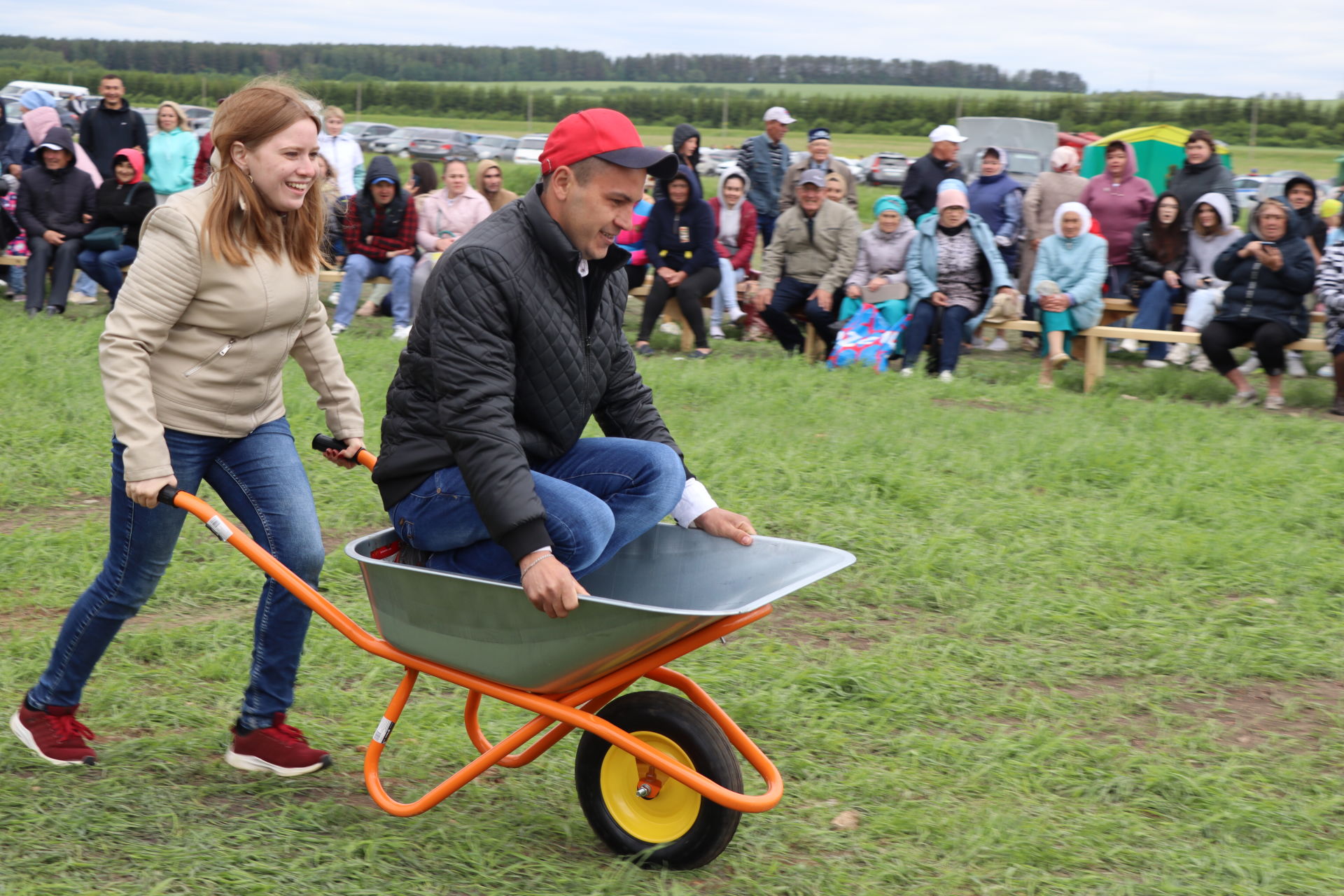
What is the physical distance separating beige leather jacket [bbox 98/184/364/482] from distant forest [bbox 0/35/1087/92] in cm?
5242

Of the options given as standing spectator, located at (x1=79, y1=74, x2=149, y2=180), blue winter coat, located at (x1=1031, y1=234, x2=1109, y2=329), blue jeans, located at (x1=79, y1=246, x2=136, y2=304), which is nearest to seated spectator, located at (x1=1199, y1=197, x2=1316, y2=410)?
blue winter coat, located at (x1=1031, y1=234, x2=1109, y2=329)

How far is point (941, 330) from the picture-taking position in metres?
9.02

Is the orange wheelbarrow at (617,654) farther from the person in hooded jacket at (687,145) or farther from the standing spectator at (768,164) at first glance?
the standing spectator at (768,164)

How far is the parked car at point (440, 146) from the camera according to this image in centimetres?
3431

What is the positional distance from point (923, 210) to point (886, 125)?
37383mm

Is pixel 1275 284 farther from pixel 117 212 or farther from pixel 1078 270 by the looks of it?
pixel 117 212

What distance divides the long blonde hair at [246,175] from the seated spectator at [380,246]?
733 centimetres

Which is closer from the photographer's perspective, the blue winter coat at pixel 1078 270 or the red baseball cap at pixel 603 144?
the red baseball cap at pixel 603 144

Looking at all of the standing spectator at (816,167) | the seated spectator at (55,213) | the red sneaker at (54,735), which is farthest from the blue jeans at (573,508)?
the seated spectator at (55,213)

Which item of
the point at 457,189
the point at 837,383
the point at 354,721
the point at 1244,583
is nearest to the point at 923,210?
the point at 837,383

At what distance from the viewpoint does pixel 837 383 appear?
8.23 metres

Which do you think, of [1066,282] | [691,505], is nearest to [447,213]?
[1066,282]

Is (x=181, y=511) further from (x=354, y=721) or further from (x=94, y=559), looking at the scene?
(x=94, y=559)

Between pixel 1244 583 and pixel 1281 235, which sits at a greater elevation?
pixel 1281 235
